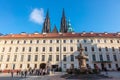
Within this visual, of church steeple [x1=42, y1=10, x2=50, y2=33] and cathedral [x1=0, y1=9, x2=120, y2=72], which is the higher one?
church steeple [x1=42, y1=10, x2=50, y2=33]

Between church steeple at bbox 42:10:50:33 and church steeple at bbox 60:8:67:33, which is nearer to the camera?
church steeple at bbox 42:10:50:33

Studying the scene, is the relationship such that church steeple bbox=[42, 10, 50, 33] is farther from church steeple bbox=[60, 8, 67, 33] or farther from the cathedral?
the cathedral

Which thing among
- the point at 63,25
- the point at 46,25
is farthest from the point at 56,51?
the point at 63,25

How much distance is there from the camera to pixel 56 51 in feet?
144

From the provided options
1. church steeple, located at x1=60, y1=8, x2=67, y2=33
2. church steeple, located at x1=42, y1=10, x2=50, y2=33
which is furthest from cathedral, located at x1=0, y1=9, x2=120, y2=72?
church steeple, located at x1=60, y1=8, x2=67, y2=33

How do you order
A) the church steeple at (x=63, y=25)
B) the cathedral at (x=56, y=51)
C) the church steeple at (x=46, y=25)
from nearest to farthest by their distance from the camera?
the cathedral at (x=56, y=51)
the church steeple at (x=46, y=25)
the church steeple at (x=63, y=25)

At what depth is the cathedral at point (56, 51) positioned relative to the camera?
1652 inches

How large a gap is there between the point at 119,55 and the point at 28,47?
31374 mm

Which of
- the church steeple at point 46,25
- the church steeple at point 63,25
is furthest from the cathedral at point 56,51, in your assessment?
the church steeple at point 63,25

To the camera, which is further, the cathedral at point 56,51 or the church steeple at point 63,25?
the church steeple at point 63,25

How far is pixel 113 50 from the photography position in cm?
4384

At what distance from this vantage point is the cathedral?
138 feet

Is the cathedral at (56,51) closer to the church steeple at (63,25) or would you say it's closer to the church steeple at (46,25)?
the church steeple at (46,25)

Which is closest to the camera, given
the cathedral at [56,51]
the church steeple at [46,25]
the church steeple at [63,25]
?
the cathedral at [56,51]
